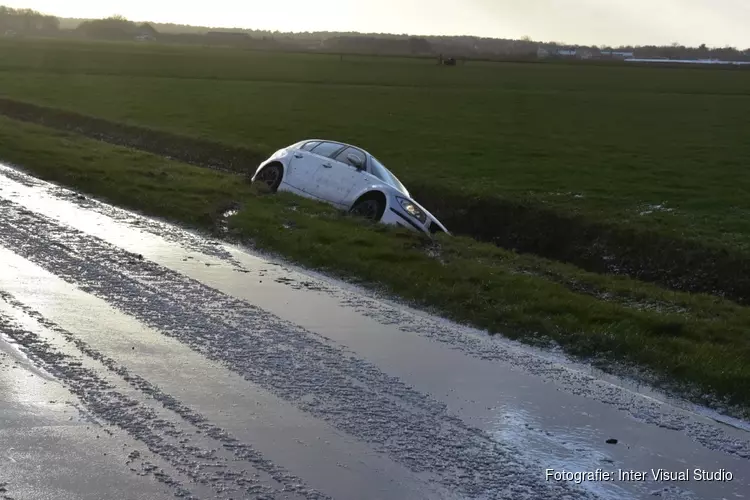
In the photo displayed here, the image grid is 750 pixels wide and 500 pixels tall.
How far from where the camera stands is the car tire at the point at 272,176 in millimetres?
16312

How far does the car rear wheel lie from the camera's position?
14203 mm

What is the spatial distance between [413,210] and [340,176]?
170 centimetres

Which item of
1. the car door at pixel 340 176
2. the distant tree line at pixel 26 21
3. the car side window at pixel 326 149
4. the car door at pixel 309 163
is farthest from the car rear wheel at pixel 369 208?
the distant tree line at pixel 26 21

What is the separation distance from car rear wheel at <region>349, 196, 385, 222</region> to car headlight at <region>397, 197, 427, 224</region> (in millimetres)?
369

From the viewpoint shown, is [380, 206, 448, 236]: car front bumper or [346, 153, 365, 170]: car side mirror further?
[346, 153, 365, 170]: car side mirror

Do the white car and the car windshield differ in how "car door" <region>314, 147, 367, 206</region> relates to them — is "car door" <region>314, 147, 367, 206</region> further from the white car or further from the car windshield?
the car windshield

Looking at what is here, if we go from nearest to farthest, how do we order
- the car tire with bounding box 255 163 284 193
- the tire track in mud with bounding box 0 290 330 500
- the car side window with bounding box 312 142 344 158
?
the tire track in mud with bounding box 0 290 330 500 → the car side window with bounding box 312 142 344 158 → the car tire with bounding box 255 163 284 193

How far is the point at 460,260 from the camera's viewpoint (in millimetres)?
11547

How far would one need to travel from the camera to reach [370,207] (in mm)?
14391

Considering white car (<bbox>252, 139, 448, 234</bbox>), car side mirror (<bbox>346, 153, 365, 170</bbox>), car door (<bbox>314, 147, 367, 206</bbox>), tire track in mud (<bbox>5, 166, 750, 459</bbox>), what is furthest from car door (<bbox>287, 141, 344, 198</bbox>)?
tire track in mud (<bbox>5, 166, 750, 459</bbox>)

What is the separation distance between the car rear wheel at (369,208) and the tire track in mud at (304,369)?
196 inches

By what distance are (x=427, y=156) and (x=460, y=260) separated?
15.2m

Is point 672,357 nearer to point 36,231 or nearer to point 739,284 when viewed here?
point 739,284

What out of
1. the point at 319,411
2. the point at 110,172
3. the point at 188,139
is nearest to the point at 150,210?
the point at 110,172
